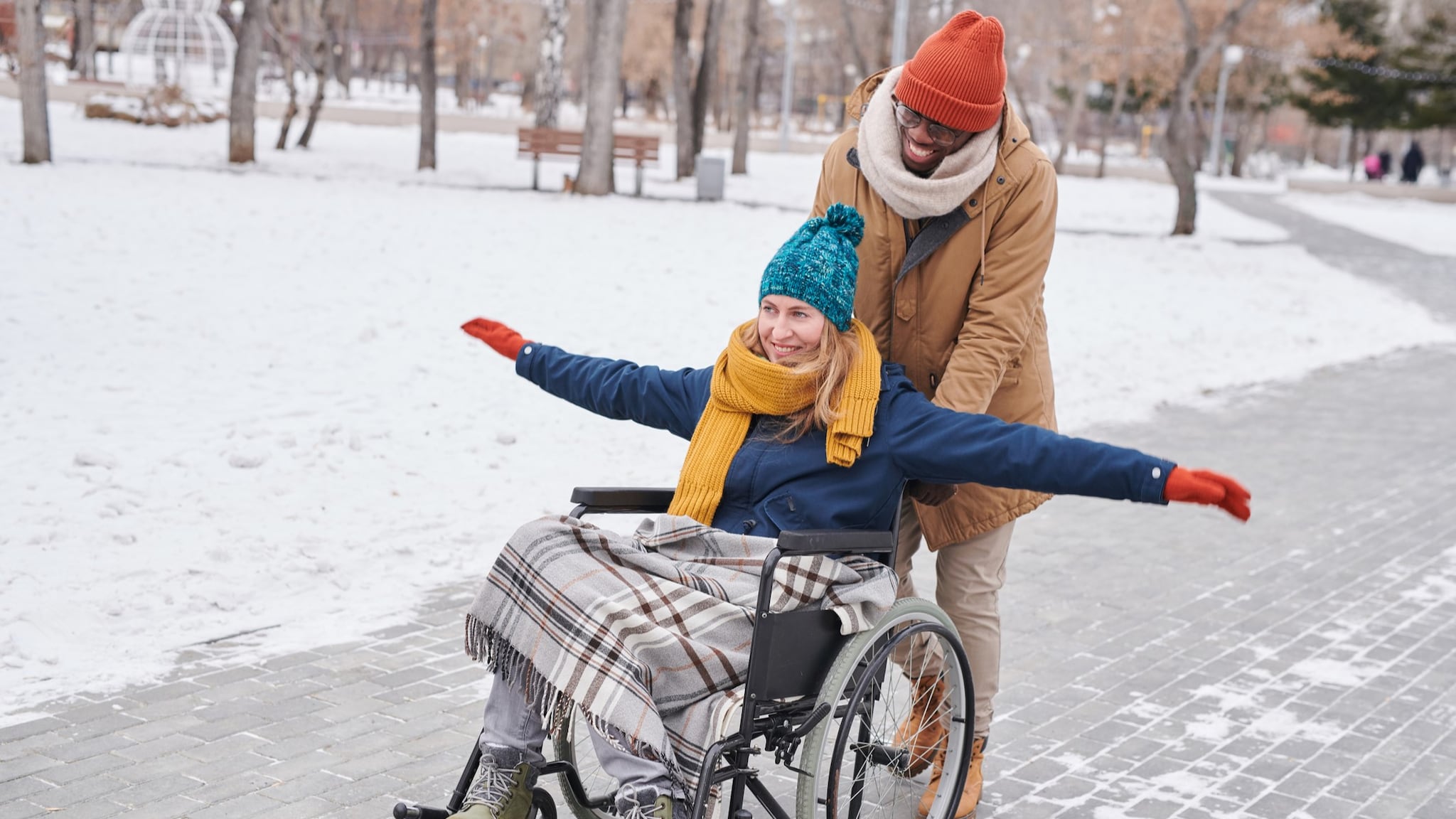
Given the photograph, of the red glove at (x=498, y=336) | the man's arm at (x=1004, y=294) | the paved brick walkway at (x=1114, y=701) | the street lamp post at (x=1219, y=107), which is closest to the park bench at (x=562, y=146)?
the paved brick walkway at (x=1114, y=701)

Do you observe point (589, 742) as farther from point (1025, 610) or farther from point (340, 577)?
point (1025, 610)

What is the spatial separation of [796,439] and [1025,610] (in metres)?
2.61

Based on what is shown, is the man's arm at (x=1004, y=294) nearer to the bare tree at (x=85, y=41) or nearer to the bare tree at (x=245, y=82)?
the bare tree at (x=245, y=82)

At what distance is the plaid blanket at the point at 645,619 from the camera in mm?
2879

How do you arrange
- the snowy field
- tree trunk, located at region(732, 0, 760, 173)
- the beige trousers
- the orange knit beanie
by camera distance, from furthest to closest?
tree trunk, located at region(732, 0, 760, 173) < the snowy field < the beige trousers < the orange knit beanie

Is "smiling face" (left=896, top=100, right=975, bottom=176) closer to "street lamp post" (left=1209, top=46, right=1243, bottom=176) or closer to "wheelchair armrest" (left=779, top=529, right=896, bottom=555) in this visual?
"wheelchair armrest" (left=779, top=529, right=896, bottom=555)

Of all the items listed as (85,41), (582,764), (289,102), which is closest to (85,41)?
(85,41)

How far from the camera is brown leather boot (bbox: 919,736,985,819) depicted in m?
3.73

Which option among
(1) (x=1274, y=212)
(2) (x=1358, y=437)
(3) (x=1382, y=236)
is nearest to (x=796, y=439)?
(2) (x=1358, y=437)

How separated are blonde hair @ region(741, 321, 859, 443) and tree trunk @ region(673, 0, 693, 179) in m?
20.6

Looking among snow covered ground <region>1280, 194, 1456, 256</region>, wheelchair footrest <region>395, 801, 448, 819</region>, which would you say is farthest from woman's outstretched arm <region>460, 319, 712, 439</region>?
snow covered ground <region>1280, 194, 1456, 256</region>

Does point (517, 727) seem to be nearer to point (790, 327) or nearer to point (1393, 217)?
point (790, 327)

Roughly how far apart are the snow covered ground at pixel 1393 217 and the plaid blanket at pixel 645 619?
20.0 metres

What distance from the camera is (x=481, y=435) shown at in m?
7.38
